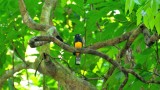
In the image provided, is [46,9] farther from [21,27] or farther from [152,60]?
[152,60]

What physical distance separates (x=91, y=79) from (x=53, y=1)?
2.55 feet

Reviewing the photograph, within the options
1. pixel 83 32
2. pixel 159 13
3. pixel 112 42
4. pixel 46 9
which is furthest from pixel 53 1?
pixel 159 13

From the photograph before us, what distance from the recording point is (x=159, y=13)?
2.03 m

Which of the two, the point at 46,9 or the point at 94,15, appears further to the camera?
the point at 46,9

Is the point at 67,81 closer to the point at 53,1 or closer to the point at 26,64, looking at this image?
the point at 26,64

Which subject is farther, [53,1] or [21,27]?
[21,27]

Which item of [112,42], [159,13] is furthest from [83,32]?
[159,13]

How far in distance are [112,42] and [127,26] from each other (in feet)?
1.27

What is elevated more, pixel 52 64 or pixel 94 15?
pixel 94 15

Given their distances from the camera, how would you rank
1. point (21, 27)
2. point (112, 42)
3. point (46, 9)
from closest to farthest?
point (112, 42) → point (46, 9) → point (21, 27)

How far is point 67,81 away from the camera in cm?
300

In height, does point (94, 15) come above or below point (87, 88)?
above

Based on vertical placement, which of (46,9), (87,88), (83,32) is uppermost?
(46,9)

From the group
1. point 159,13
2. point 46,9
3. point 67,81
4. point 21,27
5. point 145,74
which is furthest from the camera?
point 21,27
